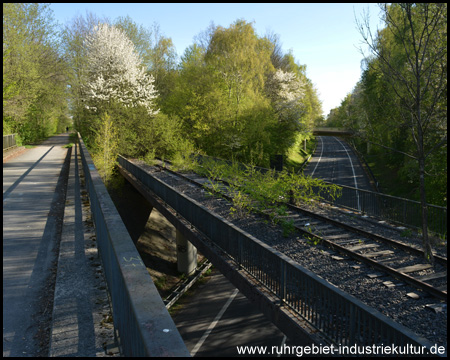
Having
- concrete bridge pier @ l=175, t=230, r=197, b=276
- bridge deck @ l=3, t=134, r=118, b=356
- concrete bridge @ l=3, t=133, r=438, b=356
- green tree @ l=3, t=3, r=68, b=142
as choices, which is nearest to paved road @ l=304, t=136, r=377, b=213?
concrete bridge @ l=3, t=133, r=438, b=356

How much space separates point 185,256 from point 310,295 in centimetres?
1732

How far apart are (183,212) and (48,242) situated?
535 cm

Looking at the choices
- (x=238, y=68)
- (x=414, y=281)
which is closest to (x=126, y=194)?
(x=238, y=68)

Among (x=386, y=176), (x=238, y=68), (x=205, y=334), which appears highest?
(x=238, y=68)

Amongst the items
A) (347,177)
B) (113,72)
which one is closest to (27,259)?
(113,72)

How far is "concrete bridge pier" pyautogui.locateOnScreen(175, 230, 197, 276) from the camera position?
2159 centimetres

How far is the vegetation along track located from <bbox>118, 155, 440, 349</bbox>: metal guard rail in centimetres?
231

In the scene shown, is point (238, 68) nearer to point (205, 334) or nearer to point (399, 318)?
point (205, 334)

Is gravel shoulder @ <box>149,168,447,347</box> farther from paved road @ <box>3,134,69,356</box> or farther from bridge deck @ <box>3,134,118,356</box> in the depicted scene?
paved road @ <box>3,134,69,356</box>

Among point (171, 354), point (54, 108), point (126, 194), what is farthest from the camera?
point (54, 108)

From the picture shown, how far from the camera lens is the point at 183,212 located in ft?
39.0

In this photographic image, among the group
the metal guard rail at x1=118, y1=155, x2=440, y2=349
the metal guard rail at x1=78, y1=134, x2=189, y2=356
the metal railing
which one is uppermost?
the metal railing

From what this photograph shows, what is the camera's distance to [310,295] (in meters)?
5.43

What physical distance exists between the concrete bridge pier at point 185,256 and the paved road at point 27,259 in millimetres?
9629
